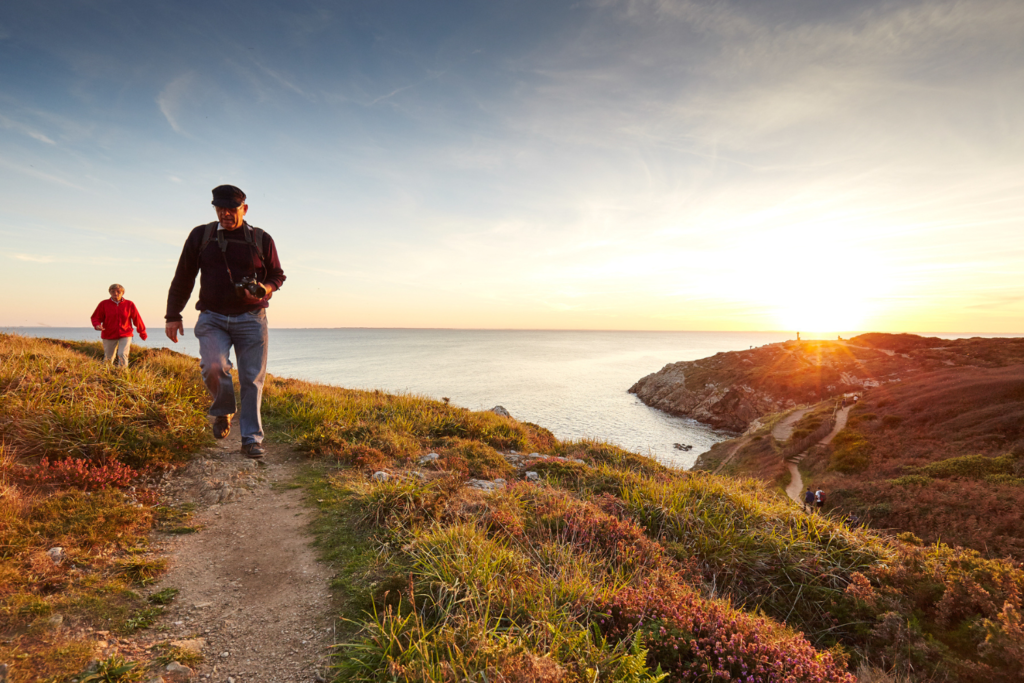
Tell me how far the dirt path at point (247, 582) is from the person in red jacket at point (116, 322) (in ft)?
26.7

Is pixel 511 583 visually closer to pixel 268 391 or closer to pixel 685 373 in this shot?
pixel 268 391

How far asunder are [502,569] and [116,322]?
43.2 feet

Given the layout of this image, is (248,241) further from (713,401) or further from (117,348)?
(713,401)

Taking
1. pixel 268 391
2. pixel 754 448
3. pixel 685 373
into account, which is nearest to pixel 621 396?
pixel 685 373

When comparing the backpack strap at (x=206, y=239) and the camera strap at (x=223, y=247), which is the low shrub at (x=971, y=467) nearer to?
the camera strap at (x=223, y=247)

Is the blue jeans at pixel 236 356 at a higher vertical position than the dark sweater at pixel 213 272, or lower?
lower

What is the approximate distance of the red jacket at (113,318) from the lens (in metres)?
10.9

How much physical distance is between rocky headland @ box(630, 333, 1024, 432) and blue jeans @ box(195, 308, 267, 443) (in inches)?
2941

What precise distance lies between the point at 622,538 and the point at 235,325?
5.98 meters

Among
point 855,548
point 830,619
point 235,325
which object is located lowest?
point 830,619

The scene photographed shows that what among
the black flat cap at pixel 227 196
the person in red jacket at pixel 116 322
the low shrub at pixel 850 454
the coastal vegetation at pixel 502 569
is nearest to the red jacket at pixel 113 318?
the person in red jacket at pixel 116 322

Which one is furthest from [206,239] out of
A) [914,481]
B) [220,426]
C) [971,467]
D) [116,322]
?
[971,467]

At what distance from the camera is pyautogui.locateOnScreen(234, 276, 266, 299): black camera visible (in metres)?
5.79

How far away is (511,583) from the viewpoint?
329 cm
